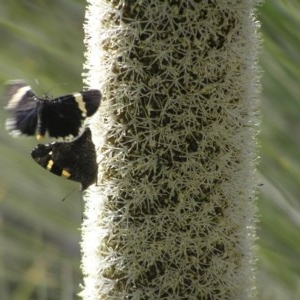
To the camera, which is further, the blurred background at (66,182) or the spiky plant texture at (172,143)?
the blurred background at (66,182)

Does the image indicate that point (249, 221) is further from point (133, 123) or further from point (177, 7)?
point (177, 7)

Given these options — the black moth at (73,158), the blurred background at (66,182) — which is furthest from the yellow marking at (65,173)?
the blurred background at (66,182)

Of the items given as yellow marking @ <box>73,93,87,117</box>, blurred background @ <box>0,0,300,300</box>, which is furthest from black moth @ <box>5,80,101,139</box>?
blurred background @ <box>0,0,300,300</box>

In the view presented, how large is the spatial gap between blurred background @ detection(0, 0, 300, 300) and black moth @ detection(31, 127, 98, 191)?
33 centimetres

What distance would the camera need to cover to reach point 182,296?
5.58 ft

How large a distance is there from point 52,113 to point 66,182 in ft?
3.91

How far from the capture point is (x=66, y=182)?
278 centimetres

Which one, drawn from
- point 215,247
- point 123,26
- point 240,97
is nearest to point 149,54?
point 123,26

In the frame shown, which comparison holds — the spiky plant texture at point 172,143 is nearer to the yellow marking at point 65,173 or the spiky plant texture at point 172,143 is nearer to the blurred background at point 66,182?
the yellow marking at point 65,173

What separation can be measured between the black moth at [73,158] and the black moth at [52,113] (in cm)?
2

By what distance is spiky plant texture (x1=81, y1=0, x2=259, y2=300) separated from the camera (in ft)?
5.36

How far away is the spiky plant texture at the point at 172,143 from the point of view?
163cm

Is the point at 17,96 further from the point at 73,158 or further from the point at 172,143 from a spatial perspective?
the point at 172,143

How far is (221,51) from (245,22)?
87 millimetres
